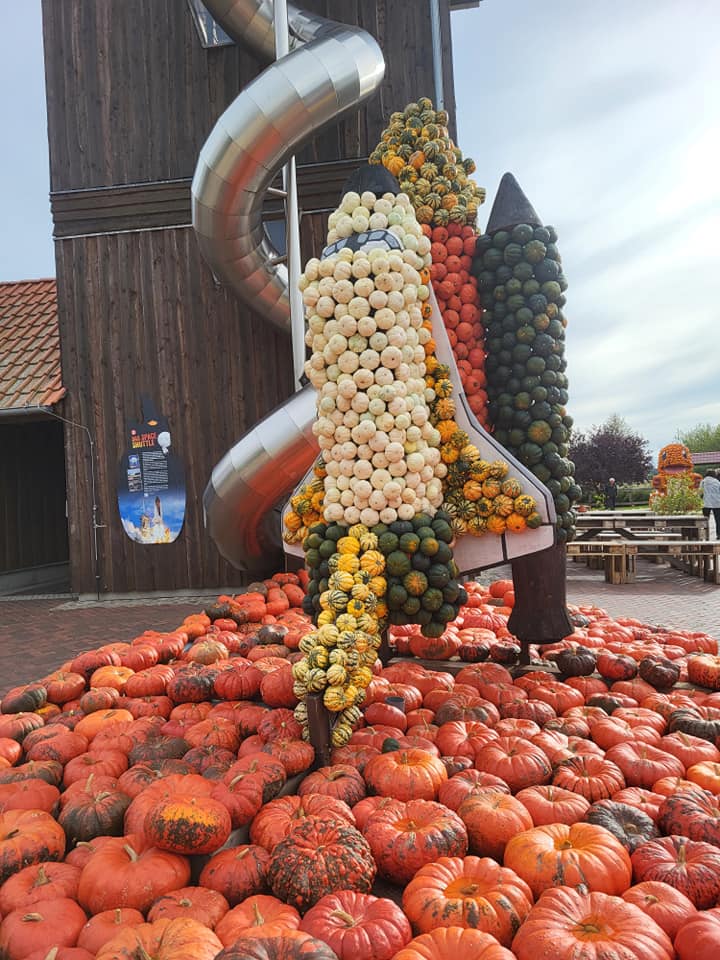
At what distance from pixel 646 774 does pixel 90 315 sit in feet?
32.8

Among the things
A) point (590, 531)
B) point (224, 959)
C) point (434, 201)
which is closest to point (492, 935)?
point (224, 959)

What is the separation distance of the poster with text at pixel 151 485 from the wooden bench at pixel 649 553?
6.47 meters

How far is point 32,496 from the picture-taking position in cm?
1316

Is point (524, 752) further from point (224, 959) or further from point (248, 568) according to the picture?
point (248, 568)

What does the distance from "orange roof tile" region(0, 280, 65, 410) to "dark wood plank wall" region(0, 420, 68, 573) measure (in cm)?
191

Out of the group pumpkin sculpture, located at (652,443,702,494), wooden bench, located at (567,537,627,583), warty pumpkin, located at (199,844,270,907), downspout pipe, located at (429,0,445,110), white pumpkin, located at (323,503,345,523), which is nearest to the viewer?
warty pumpkin, located at (199,844,270,907)

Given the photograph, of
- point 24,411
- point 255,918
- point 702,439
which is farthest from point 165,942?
point 702,439

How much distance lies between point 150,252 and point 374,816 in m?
9.68

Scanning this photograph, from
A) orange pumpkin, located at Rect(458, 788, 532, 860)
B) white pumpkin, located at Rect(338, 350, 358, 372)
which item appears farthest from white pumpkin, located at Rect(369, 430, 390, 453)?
orange pumpkin, located at Rect(458, 788, 532, 860)

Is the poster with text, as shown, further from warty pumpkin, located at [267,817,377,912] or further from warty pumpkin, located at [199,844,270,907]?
warty pumpkin, located at [267,817,377,912]

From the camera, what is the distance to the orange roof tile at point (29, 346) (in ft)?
33.4

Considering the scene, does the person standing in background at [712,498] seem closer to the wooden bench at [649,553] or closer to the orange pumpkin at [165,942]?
the wooden bench at [649,553]

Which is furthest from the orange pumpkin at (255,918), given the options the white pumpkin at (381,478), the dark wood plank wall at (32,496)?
the dark wood plank wall at (32,496)

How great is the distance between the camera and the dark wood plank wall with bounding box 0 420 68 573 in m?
12.4
